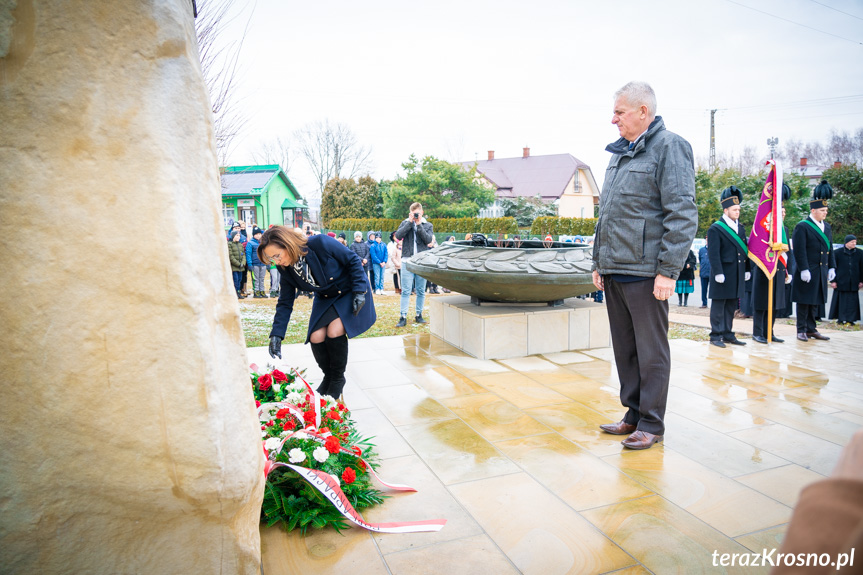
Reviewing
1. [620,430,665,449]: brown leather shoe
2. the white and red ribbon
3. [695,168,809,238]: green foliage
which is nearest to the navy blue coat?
the white and red ribbon

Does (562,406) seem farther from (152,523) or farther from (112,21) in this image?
(112,21)

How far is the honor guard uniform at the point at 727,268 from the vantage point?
6473 millimetres

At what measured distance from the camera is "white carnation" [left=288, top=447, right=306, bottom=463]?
2.49 m

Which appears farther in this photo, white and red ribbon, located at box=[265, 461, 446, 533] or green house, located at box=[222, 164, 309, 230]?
green house, located at box=[222, 164, 309, 230]

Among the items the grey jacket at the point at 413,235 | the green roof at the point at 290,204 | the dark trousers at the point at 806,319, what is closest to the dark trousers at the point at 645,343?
the dark trousers at the point at 806,319

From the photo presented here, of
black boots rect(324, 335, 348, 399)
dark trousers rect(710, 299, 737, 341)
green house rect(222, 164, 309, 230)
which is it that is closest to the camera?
black boots rect(324, 335, 348, 399)

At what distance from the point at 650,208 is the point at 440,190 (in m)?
27.1

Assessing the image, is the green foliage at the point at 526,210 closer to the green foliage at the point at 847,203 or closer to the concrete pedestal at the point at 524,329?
the green foliage at the point at 847,203

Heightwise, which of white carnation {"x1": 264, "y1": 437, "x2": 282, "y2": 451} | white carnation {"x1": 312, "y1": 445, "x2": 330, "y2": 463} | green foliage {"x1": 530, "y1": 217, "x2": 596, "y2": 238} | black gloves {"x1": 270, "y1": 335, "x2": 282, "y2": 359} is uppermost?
green foliage {"x1": 530, "y1": 217, "x2": 596, "y2": 238}

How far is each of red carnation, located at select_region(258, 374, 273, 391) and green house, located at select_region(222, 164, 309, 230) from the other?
28.1 meters

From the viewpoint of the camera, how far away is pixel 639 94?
10.6ft

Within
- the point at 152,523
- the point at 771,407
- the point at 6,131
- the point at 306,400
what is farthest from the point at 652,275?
the point at 6,131

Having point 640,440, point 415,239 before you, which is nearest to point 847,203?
point 415,239

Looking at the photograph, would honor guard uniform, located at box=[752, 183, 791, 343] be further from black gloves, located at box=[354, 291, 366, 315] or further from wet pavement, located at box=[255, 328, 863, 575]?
black gloves, located at box=[354, 291, 366, 315]
